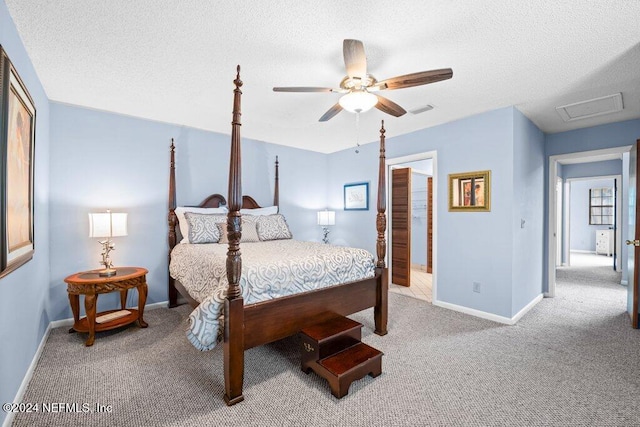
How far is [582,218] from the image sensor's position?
8.49m

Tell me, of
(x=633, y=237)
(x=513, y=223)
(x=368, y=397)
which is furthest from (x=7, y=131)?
(x=633, y=237)

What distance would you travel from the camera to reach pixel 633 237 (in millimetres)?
3117

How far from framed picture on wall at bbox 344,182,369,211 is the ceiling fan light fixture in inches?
108

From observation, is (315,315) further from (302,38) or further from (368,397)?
(302,38)

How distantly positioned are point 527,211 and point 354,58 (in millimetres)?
3094

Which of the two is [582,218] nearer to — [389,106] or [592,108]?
[592,108]

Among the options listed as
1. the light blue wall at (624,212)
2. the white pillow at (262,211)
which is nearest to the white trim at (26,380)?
the white pillow at (262,211)

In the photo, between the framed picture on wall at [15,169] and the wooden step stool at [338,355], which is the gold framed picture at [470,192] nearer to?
the wooden step stool at [338,355]

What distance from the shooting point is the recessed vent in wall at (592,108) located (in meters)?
2.94

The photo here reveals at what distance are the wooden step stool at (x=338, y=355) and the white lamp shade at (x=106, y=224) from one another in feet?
7.44

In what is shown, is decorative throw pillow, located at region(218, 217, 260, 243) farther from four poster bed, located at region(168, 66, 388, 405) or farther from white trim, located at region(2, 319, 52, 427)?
white trim, located at region(2, 319, 52, 427)

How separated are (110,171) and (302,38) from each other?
2.86 metres

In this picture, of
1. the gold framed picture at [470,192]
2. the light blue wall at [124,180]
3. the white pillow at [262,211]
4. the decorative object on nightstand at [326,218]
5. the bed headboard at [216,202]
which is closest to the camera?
the light blue wall at [124,180]

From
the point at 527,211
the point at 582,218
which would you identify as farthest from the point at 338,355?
the point at 582,218
